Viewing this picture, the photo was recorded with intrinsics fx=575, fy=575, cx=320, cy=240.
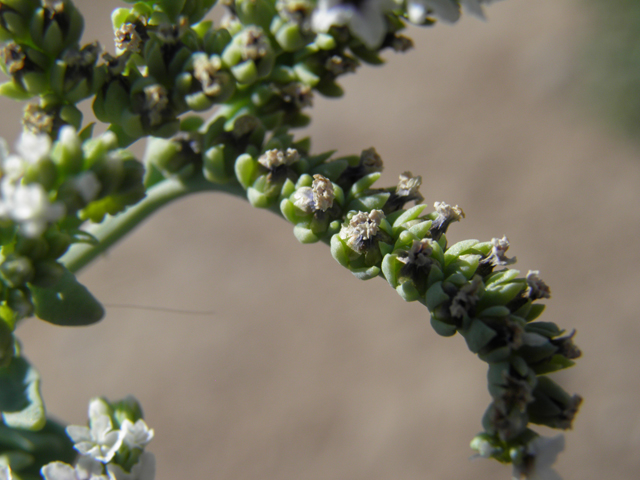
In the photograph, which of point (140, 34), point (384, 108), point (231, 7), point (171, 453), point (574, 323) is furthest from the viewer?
point (384, 108)

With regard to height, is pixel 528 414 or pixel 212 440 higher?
pixel 528 414

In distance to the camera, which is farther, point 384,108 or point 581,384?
point 384,108

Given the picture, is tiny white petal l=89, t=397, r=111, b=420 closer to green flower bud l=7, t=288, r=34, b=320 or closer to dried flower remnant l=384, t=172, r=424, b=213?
green flower bud l=7, t=288, r=34, b=320

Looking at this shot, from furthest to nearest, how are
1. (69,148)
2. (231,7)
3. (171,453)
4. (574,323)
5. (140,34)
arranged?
(574,323) → (171,453) → (231,7) → (140,34) → (69,148)

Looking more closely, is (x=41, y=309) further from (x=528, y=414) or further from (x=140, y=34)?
(x=528, y=414)

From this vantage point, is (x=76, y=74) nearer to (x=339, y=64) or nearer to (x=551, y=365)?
(x=339, y=64)

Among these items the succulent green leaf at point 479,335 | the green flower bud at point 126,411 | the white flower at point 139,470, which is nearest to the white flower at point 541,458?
the succulent green leaf at point 479,335

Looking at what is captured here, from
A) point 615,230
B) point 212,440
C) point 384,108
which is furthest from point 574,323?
point 212,440

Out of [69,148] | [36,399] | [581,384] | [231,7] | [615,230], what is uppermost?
[231,7]
